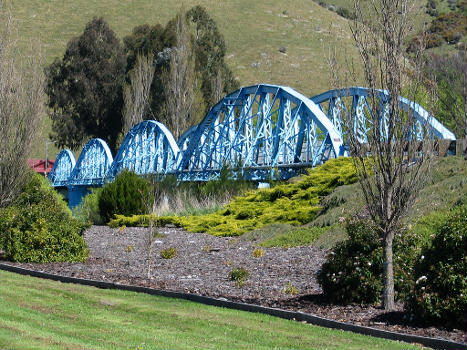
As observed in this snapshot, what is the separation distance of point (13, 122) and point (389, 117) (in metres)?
12.8

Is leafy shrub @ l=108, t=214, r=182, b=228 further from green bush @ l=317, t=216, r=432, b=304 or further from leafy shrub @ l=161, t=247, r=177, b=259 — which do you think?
green bush @ l=317, t=216, r=432, b=304

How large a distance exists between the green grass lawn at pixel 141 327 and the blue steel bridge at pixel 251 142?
31.0ft

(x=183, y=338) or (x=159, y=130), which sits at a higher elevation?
(x=159, y=130)

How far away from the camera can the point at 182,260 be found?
17.0 metres

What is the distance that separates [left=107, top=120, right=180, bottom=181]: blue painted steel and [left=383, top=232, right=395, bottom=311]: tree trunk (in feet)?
97.5

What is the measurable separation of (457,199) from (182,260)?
20.6 feet

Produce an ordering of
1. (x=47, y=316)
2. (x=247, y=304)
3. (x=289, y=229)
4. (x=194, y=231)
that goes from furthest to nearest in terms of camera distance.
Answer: (x=194, y=231) → (x=289, y=229) → (x=247, y=304) → (x=47, y=316)

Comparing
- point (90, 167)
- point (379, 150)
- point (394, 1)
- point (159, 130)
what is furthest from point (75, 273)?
point (90, 167)

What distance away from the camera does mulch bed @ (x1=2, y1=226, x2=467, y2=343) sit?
10270 mm

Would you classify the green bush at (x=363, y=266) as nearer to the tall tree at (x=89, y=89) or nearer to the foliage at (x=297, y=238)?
the foliage at (x=297, y=238)

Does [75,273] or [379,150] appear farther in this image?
[75,273]

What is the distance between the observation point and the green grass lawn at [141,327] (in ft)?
27.3

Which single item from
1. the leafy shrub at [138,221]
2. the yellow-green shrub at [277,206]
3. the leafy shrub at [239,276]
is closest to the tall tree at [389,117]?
the leafy shrub at [239,276]

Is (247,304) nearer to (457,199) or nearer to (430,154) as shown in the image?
(430,154)
